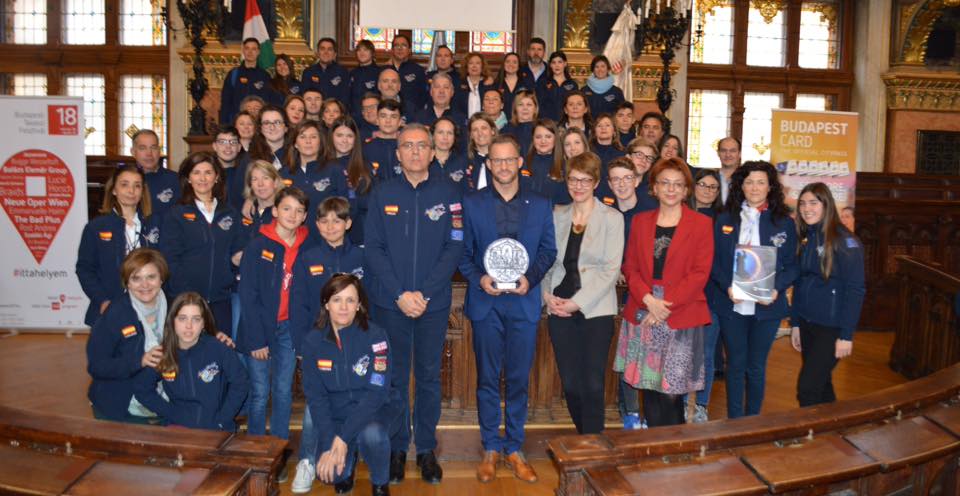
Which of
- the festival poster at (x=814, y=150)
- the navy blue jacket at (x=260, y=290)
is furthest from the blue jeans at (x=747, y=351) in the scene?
the festival poster at (x=814, y=150)

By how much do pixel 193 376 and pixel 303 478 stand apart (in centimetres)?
73

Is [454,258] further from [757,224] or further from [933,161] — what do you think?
[933,161]

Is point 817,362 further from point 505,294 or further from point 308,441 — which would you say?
point 308,441

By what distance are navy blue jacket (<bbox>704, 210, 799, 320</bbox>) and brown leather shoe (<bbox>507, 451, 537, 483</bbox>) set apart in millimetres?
1361

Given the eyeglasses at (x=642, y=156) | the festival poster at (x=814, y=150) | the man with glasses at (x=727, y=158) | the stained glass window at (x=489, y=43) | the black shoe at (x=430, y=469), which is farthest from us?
the stained glass window at (x=489, y=43)

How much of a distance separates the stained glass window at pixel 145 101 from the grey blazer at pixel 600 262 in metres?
9.51

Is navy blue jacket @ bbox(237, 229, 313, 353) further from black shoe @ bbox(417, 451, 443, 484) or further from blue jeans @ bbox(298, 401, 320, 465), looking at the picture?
black shoe @ bbox(417, 451, 443, 484)

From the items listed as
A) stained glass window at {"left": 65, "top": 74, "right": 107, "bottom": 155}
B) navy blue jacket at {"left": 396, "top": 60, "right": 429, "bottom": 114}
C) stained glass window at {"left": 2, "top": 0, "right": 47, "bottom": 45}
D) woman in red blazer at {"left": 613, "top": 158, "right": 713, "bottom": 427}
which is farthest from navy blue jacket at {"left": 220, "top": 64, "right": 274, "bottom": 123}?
stained glass window at {"left": 2, "top": 0, "right": 47, "bottom": 45}

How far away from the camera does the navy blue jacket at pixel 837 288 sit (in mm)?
3834

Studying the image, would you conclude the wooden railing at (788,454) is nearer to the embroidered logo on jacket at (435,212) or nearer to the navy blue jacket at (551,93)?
the embroidered logo on jacket at (435,212)

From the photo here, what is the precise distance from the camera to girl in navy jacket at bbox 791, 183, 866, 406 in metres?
3.85

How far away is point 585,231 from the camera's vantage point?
376 cm

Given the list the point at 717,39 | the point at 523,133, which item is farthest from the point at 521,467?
the point at 717,39

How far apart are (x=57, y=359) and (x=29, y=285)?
42.5 inches
